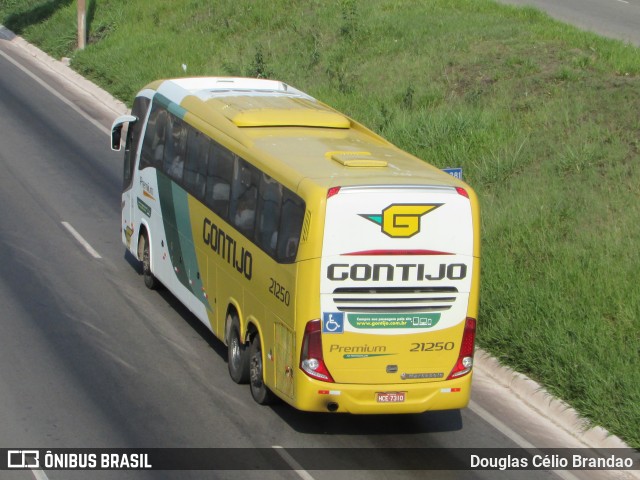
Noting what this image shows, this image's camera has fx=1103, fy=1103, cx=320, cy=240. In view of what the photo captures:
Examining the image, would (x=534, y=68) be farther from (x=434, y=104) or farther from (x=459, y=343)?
(x=459, y=343)

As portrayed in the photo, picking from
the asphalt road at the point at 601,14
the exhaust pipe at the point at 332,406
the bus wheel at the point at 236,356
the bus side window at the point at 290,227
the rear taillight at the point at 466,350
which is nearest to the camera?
the bus side window at the point at 290,227

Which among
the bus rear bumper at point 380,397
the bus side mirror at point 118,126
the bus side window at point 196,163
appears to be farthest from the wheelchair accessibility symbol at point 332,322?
the bus side mirror at point 118,126

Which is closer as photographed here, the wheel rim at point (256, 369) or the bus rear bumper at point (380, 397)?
the bus rear bumper at point (380, 397)

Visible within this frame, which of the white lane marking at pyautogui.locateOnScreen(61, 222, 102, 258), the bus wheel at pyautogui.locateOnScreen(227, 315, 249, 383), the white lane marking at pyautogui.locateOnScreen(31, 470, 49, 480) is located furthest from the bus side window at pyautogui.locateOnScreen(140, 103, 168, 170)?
the white lane marking at pyautogui.locateOnScreen(31, 470, 49, 480)

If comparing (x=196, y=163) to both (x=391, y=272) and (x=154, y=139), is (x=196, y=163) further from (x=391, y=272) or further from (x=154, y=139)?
(x=391, y=272)

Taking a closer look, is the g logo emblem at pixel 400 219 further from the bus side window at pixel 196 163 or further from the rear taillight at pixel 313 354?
the bus side window at pixel 196 163

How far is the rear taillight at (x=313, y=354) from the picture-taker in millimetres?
11422

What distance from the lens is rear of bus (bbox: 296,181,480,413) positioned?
1134 cm

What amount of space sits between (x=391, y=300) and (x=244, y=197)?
8.09 feet

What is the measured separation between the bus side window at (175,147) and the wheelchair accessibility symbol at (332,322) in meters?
4.45

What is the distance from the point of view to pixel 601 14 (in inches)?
1235

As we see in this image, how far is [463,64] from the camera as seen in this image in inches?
966

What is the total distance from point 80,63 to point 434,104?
14.4 meters

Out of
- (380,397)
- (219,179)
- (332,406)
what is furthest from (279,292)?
(219,179)
